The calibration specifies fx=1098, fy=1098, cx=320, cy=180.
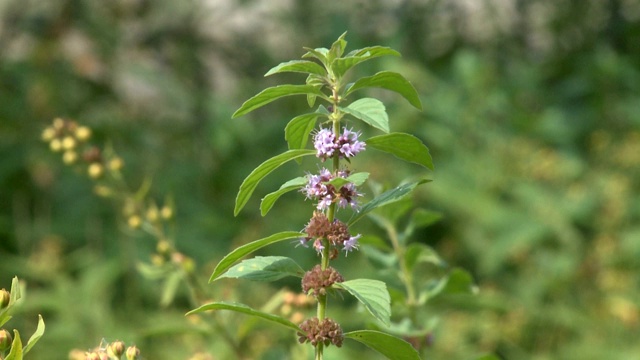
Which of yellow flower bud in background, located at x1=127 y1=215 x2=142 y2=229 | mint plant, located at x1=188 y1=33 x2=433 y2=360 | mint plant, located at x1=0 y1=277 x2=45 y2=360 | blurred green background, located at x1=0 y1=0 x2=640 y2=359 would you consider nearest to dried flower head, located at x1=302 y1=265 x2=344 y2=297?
mint plant, located at x1=188 y1=33 x2=433 y2=360

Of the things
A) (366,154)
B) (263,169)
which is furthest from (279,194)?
(366,154)

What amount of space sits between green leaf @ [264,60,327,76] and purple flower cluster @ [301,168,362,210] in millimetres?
91

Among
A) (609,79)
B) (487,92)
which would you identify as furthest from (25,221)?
(609,79)

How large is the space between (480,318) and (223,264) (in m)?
2.35

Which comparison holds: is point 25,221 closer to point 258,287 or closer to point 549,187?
point 258,287

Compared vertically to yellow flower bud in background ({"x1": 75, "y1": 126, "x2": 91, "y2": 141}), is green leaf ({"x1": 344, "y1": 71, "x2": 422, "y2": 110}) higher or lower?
lower

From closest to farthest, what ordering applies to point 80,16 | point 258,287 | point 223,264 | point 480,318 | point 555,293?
point 223,264
point 258,287
point 480,318
point 555,293
point 80,16

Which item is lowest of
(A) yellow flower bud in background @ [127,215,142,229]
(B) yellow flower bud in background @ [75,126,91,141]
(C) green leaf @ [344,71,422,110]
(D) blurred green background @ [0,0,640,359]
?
(C) green leaf @ [344,71,422,110]

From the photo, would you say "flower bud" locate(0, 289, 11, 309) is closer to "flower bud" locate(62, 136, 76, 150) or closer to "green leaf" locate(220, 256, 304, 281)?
"green leaf" locate(220, 256, 304, 281)

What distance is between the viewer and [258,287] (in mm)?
2668

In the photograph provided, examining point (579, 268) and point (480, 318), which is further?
point (579, 268)

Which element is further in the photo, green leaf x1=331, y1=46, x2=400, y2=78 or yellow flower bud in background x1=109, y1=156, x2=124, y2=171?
yellow flower bud in background x1=109, y1=156, x2=124, y2=171

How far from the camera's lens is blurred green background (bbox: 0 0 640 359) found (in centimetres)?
325

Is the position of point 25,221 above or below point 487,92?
below
